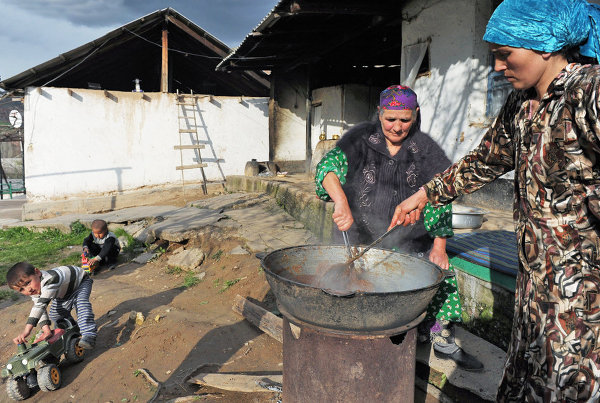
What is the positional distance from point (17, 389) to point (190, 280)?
2547 mm

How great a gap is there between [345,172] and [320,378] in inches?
49.7

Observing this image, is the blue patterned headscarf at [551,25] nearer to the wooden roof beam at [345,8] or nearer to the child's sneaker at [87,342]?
the child's sneaker at [87,342]

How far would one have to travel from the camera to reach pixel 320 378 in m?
1.75

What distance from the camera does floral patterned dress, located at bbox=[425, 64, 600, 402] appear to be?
1.17 meters

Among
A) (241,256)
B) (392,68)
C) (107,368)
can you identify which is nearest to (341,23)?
(392,68)

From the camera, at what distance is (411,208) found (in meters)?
1.97

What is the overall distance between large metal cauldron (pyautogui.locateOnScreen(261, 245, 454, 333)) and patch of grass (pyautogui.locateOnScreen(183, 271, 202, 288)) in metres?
3.72

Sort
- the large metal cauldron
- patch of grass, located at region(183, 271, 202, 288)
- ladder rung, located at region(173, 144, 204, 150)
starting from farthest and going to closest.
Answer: ladder rung, located at region(173, 144, 204, 150) → patch of grass, located at region(183, 271, 202, 288) → the large metal cauldron

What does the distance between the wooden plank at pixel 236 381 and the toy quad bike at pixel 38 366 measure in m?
1.33

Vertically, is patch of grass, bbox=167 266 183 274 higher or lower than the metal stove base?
lower

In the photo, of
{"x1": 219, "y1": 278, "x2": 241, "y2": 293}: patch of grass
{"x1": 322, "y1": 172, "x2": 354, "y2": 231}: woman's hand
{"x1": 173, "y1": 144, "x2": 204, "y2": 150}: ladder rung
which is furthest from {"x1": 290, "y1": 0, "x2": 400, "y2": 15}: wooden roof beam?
{"x1": 173, "y1": 144, "x2": 204, "y2": 150}: ladder rung

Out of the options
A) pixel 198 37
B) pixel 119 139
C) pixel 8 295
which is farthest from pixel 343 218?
pixel 198 37

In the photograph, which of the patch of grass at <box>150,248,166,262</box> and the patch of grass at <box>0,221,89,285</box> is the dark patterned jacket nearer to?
the patch of grass at <box>150,248,166,262</box>

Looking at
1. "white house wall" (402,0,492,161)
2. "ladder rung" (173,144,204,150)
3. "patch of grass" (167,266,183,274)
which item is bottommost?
"patch of grass" (167,266,183,274)
